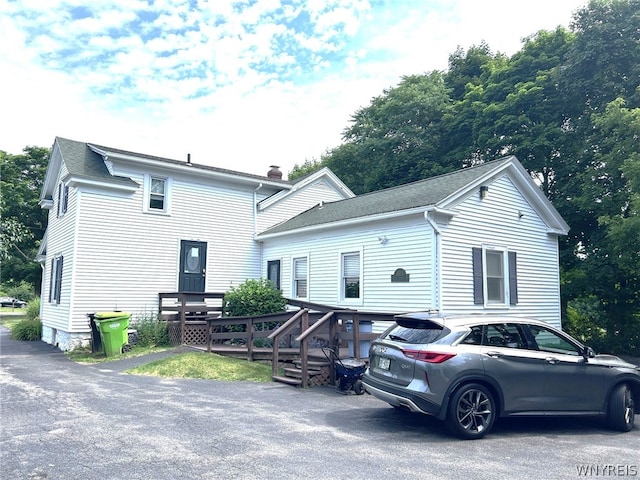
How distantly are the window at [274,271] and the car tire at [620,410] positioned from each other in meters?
12.1

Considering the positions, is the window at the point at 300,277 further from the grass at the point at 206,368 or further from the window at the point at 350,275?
the grass at the point at 206,368

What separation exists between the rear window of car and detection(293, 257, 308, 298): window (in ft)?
30.3

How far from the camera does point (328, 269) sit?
15.0m

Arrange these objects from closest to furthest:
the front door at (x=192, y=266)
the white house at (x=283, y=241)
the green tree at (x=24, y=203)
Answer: the white house at (x=283, y=241) < the front door at (x=192, y=266) < the green tree at (x=24, y=203)

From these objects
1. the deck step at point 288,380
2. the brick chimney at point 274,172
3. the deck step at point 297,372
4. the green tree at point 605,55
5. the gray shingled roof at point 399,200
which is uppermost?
the green tree at point 605,55

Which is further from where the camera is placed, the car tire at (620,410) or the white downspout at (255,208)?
the white downspout at (255,208)

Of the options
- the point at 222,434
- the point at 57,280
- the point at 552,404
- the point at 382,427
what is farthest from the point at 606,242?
the point at 57,280

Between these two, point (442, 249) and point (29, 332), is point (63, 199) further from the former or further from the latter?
point (442, 249)

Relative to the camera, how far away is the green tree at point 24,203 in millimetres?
31516

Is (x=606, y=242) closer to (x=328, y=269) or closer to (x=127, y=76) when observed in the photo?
(x=328, y=269)

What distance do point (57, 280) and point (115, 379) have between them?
29.3 ft

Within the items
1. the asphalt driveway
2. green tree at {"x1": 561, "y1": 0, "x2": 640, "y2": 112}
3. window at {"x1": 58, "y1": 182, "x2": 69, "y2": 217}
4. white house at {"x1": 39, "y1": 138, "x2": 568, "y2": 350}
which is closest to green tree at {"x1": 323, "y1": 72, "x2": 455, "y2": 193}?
green tree at {"x1": 561, "y1": 0, "x2": 640, "y2": 112}

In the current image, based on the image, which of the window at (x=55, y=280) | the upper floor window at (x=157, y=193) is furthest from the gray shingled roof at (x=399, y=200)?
the window at (x=55, y=280)

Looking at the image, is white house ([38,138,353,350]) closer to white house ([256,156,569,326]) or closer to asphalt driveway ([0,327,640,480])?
white house ([256,156,569,326])
